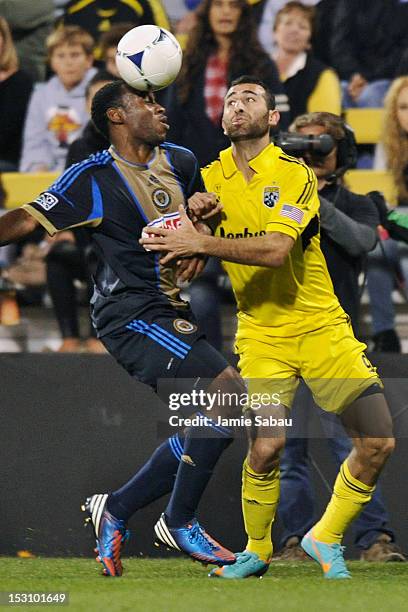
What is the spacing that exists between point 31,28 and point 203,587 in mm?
4253

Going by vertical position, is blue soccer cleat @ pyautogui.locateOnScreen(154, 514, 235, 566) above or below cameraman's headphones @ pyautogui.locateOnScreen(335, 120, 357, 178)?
below

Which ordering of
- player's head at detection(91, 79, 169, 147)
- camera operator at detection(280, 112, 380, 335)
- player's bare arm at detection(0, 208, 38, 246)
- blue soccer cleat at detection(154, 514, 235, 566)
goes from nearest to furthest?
player's bare arm at detection(0, 208, 38, 246), blue soccer cleat at detection(154, 514, 235, 566), player's head at detection(91, 79, 169, 147), camera operator at detection(280, 112, 380, 335)

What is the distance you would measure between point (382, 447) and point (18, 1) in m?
4.10

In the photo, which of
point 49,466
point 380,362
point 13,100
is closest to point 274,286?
point 380,362

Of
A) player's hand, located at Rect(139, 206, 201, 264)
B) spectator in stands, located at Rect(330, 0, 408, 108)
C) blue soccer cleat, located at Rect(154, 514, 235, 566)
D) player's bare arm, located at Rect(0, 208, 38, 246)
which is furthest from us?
spectator in stands, located at Rect(330, 0, 408, 108)

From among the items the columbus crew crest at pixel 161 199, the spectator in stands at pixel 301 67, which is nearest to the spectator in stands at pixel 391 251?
the spectator in stands at pixel 301 67

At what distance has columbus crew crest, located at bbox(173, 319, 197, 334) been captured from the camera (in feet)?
16.3

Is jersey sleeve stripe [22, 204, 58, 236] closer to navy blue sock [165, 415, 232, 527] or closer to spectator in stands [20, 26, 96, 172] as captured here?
navy blue sock [165, 415, 232, 527]

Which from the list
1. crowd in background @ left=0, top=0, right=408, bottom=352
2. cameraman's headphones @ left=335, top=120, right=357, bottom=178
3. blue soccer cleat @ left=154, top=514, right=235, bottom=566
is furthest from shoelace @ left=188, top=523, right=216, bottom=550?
crowd in background @ left=0, top=0, right=408, bottom=352

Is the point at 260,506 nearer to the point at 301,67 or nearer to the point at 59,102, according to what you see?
the point at 301,67

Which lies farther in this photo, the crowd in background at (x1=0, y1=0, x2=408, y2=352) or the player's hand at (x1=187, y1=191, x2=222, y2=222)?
the crowd in background at (x1=0, y1=0, x2=408, y2=352)

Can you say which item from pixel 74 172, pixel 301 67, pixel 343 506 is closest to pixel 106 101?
pixel 74 172

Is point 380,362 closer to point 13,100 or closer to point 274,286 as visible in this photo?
point 274,286

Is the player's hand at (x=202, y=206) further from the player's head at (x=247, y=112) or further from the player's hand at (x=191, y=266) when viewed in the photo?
the player's head at (x=247, y=112)
